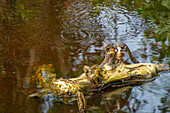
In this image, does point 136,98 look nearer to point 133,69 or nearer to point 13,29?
point 133,69

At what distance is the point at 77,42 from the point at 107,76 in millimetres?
1874

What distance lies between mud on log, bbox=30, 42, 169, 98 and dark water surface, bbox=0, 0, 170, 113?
11 cm

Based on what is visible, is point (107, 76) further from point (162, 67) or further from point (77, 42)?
point (77, 42)

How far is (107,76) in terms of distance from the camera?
339 centimetres

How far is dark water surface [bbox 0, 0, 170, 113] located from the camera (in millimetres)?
3191

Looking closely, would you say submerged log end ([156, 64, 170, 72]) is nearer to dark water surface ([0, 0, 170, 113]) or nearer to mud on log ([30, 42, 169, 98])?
mud on log ([30, 42, 169, 98])

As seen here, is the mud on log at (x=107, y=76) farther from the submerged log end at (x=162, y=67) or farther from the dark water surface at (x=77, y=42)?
the dark water surface at (x=77, y=42)

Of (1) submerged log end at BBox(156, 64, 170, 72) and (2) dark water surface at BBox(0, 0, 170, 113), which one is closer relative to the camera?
(2) dark water surface at BBox(0, 0, 170, 113)

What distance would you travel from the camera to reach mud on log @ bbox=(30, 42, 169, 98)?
10.6 ft

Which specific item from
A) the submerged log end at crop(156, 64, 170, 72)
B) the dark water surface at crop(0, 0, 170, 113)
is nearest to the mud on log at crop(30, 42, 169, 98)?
the submerged log end at crop(156, 64, 170, 72)

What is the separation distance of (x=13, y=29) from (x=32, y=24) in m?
0.48

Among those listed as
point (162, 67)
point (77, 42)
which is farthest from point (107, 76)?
point (77, 42)

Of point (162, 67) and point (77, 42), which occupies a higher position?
point (77, 42)

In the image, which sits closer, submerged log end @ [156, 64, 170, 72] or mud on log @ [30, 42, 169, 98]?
mud on log @ [30, 42, 169, 98]
